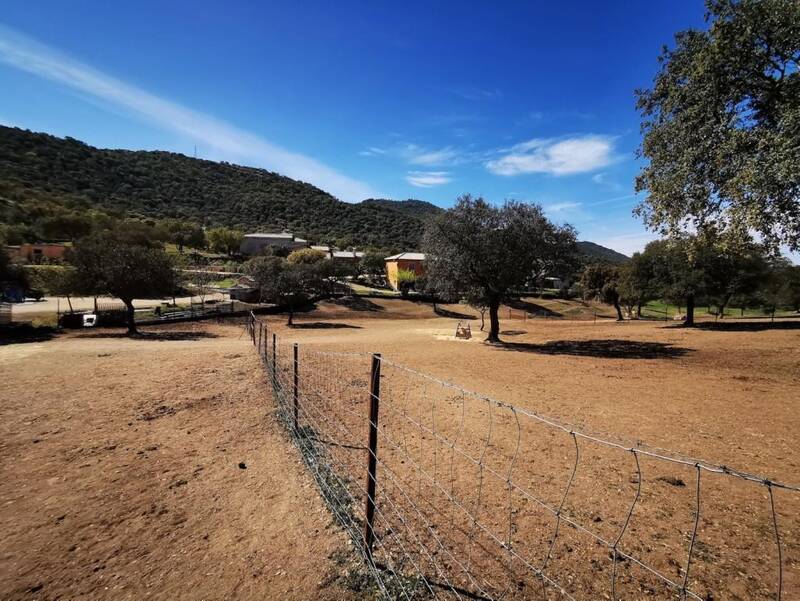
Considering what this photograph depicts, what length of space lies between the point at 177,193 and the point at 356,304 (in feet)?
368

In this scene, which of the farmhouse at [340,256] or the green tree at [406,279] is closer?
the green tree at [406,279]

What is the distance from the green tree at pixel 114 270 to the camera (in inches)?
988

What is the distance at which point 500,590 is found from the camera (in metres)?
3.67

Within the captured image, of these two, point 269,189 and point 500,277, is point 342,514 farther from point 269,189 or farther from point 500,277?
point 269,189

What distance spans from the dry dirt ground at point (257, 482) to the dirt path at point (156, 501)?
0.08ft

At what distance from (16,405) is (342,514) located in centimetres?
966

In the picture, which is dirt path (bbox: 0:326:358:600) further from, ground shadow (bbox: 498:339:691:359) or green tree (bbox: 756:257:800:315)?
green tree (bbox: 756:257:800:315)

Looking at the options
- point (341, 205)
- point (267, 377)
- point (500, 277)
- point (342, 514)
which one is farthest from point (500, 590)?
point (341, 205)

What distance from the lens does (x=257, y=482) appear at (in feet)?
19.0

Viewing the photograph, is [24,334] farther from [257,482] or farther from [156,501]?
[257,482]

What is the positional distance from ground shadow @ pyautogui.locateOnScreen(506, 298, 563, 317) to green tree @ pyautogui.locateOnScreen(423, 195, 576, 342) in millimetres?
31105

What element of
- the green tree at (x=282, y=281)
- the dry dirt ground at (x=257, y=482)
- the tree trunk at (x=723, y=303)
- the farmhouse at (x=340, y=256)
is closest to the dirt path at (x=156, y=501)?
the dry dirt ground at (x=257, y=482)

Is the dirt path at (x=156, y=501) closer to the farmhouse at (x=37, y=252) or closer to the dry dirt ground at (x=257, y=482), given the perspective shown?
the dry dirt ground at (x=257, y=482)

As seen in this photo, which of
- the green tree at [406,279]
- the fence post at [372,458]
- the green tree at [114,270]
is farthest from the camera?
the green tree at [406,279]
